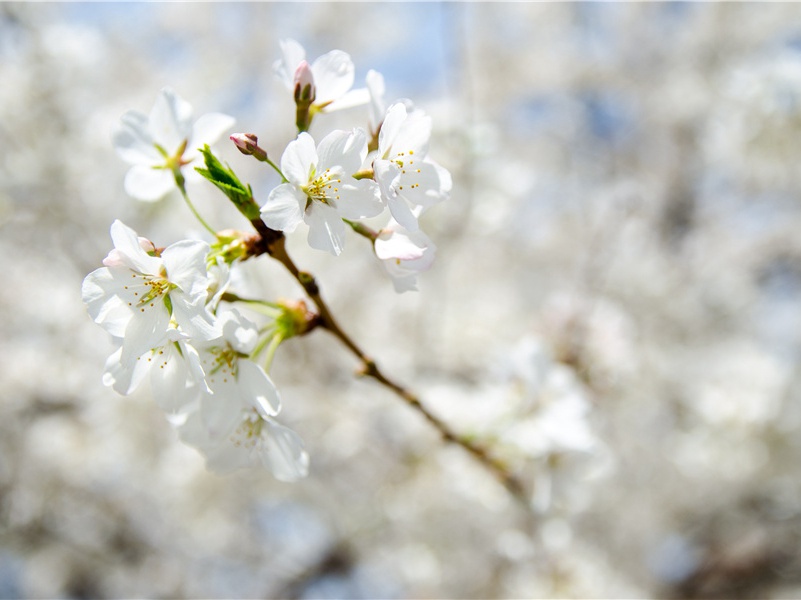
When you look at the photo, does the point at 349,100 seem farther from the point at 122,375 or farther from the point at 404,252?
the point at 122,375

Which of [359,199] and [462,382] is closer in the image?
[359,199]

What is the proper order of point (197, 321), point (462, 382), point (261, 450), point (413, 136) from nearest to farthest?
point (197, 321) → point (413, 136) → point (261, 450) → point (462, 382)

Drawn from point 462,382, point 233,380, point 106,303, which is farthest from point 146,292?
point 462,382

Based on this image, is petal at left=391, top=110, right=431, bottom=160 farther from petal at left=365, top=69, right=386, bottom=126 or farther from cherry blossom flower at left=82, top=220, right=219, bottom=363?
cherry blossom flower at left=82, top=220, right=219, bottom=363

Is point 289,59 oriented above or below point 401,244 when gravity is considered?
above

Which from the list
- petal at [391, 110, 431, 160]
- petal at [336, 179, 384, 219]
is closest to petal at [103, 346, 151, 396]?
petal at [336, 179, 384, 219]

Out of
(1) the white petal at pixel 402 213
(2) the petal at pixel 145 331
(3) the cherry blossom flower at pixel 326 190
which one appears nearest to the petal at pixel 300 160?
(3) the cherry blossom flower at pixel 326 190

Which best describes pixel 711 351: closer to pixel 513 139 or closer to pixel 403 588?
pixel 403 588

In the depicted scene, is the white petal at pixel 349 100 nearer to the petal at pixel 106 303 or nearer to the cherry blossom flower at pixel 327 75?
the cherry blossom flower at pixel 327 75
